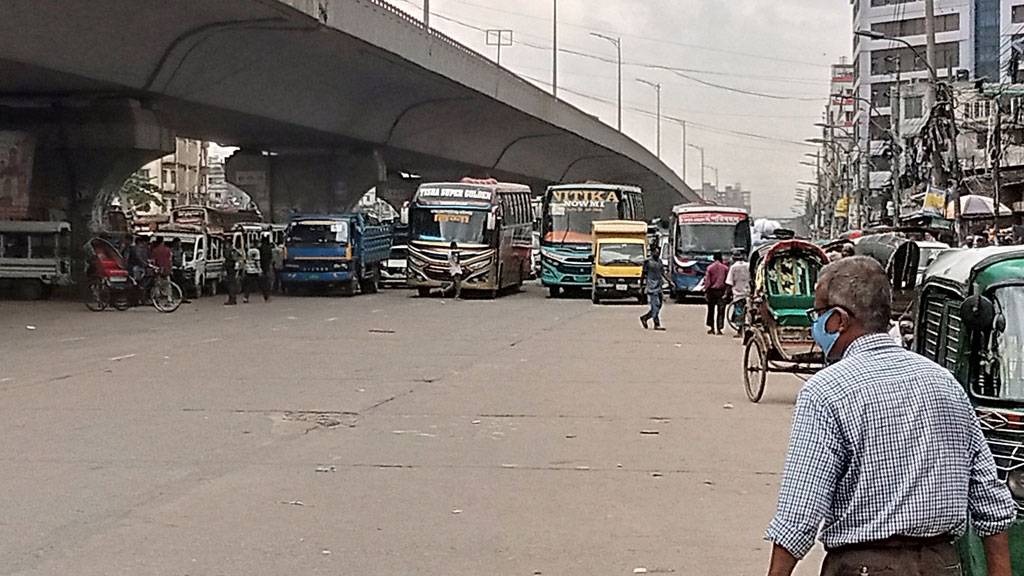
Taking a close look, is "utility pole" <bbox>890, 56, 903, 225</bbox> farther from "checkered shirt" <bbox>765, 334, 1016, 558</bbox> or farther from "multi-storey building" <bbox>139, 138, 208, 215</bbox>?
"multi-storey building" <bbox>139, 138, 208, 215</bbox>

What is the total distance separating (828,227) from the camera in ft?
366

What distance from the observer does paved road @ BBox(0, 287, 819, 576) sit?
301 inches

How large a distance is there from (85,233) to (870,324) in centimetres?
3681

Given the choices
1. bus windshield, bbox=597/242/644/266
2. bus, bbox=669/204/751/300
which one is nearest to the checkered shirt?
bus windshield, bbox=597/242/644/266

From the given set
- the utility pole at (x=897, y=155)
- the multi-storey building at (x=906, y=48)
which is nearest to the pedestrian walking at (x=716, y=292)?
the utility pole at (x=897, y=155)

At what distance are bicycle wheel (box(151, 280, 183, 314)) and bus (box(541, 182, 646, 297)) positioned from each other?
13217mm

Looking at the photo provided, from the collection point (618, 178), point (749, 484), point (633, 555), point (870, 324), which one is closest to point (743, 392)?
point (749, 484)

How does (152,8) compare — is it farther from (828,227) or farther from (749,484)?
(828,227)

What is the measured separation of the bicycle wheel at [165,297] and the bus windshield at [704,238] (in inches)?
634

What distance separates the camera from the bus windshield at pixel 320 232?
3994 cm

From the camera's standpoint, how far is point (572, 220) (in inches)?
1658

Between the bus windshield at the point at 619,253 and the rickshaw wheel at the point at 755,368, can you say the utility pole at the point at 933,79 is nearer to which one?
the bus windshield at the point at 619,253

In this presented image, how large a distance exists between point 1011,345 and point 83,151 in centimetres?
3490

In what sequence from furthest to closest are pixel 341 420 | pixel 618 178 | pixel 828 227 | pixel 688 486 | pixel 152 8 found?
pixel 828 227 → pixel 618 178 → pixel 152 8 → pixel 341 420 → pixel 688 486
